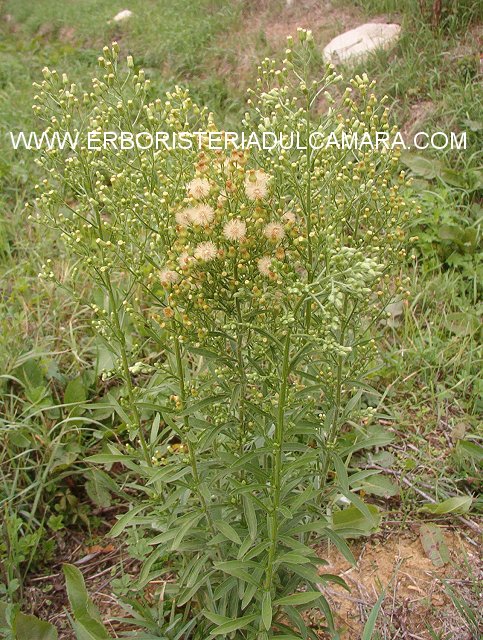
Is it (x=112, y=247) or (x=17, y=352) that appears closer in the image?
(x=112, y=247)

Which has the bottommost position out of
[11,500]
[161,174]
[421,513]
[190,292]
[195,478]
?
[421,513]

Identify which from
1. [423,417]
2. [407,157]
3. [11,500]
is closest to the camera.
Answer: [11,500]

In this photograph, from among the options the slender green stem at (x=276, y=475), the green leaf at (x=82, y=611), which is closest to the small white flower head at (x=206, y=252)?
the slender green stem at (x=276, y=475)

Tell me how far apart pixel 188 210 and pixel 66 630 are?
2012 mm

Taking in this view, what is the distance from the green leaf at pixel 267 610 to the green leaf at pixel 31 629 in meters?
1.01

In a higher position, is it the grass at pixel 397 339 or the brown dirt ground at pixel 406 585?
the grass at pixel 397 339

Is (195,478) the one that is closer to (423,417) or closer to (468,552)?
(468,552)

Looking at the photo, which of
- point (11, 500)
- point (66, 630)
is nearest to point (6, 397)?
point (11, 500)

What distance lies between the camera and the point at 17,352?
3537 mm

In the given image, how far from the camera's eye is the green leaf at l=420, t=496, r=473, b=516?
2.93m

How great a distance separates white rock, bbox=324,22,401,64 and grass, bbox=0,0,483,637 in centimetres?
16

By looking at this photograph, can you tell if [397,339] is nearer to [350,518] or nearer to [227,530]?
[350,518]

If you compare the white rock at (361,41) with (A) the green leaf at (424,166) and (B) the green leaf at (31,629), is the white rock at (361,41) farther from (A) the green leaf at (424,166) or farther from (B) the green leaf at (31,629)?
(B) the green leaf at (31,629)

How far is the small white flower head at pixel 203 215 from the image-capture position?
1.69 m
